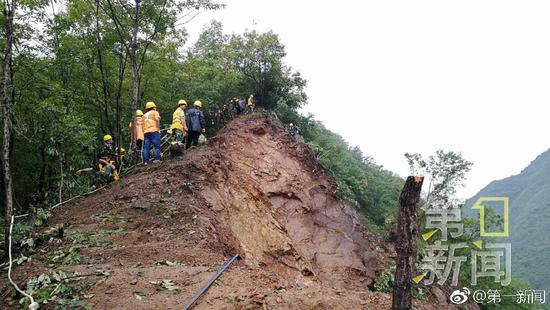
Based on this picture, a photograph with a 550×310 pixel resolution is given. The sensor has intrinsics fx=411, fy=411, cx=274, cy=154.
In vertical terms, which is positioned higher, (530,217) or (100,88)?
(100,88)

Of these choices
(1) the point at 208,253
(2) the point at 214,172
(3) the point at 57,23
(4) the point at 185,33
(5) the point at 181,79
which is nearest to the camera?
(1) the point at 208,253

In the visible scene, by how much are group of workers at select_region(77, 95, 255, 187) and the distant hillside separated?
39.9 meters

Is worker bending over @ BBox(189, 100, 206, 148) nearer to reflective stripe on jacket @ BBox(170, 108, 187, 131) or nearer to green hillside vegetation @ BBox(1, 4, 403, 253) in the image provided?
reflective stripe on jacket @ BBox(170, 108, 187, 131)

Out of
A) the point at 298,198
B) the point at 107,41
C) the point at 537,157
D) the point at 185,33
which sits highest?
the point at 537,157

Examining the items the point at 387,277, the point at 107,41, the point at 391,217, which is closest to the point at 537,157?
the point at 391,217

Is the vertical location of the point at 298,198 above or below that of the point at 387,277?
above

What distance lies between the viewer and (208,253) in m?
6.69

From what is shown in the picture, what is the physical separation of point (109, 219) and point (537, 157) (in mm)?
110963

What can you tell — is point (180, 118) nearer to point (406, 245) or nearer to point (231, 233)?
point (231, 233)

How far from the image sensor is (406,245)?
18.5 feet

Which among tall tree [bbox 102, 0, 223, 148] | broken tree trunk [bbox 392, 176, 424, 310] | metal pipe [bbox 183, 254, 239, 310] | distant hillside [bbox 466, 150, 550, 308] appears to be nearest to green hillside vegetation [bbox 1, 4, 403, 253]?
tall tree [bbox 102, 0, 223, 148]

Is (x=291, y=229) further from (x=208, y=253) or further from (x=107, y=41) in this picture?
(x=107, y=41)

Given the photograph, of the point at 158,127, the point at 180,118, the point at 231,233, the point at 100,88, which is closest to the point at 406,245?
the point at 231,233

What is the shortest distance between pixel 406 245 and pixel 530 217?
78.2 meters
